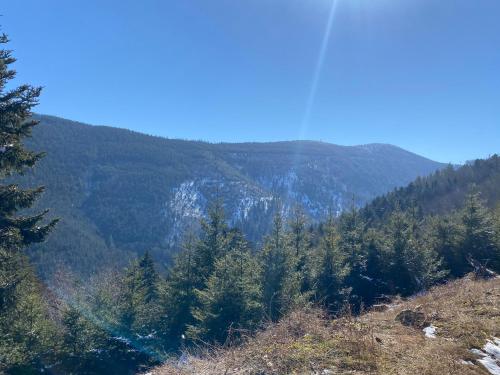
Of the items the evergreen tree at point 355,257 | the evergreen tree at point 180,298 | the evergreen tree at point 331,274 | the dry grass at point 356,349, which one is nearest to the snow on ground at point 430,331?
the dry grass at point 356,349

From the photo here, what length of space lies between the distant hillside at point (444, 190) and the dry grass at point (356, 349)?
72.2 m

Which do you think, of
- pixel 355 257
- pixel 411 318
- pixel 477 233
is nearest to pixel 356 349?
pixel 411 318

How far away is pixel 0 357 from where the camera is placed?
11266mm

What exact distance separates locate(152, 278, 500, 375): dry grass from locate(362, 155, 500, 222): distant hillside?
7219 centimetres

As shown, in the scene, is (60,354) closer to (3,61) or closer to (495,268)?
(3,61)

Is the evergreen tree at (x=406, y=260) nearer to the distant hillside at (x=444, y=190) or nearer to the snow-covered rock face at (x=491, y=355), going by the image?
the snow-covered rock face at (x=491, y=355)

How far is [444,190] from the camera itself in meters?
89.1

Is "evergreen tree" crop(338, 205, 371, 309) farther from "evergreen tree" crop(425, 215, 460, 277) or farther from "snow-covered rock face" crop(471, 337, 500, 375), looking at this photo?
"snow-covered rock face" crop(471, 337, 500, 375)

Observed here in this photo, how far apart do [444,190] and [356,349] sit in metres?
96.1

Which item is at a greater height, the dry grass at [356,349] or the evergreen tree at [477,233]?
the evergreen tree at [477,233]

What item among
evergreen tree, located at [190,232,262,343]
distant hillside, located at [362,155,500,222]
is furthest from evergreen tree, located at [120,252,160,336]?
distant hillside, located at [362,155,500,222]

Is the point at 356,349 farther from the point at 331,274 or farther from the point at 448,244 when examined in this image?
the point at 448,244

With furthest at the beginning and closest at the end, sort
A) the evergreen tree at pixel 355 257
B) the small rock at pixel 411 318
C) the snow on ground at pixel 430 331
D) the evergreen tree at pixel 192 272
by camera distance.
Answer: the evergreen tree at pixel 355 257
the evergreen tree at pixel 192 272
the small rock at pixel 411 318
the snow on ground at pixel 430 331

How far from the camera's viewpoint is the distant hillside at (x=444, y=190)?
252ft
